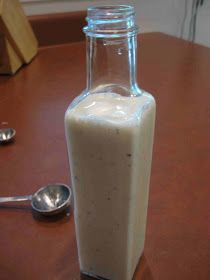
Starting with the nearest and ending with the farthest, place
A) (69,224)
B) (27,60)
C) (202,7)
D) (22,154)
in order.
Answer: (69,224) → (22,154) → (27,60) → (202,7)

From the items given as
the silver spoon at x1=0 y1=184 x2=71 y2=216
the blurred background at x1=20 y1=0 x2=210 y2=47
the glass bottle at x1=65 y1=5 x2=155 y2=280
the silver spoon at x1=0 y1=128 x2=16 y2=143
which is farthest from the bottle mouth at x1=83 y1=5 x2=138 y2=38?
Answer: the blurred background at x1=20 y1=0 x2=210 y2=47

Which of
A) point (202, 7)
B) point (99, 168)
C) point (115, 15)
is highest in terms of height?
point (115, 15)

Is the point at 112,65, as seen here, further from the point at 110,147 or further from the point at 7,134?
the point at 7,134

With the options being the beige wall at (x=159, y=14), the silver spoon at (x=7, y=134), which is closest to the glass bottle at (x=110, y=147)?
→ the silver spoon at (x=7, y=134)

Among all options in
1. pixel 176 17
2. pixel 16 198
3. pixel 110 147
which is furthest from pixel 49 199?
pixel 176 17

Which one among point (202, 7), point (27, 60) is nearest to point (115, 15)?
point (27, 60)

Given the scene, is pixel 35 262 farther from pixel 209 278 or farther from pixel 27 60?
pixel 27 60

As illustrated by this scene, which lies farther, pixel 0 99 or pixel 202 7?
pixel 202 7
